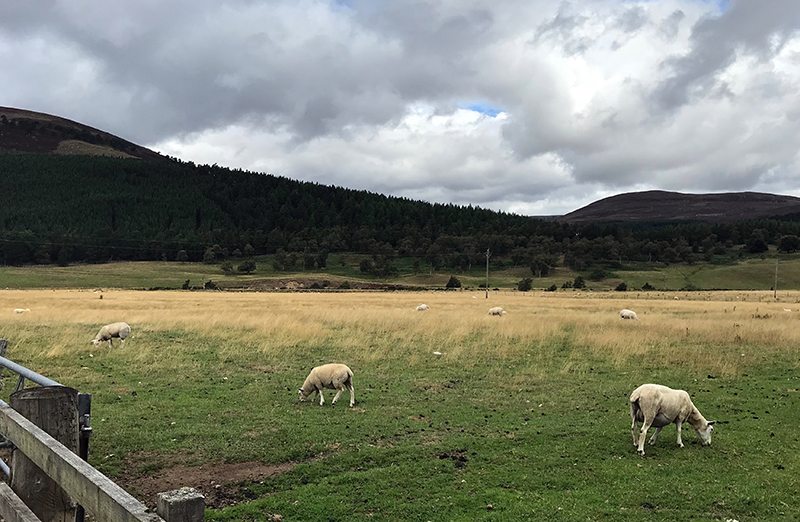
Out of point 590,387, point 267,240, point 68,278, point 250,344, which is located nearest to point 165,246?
point 267,240

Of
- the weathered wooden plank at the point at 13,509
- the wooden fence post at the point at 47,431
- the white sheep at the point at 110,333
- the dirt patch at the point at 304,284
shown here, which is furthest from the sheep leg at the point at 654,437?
the dirt patch at the point at 304,284

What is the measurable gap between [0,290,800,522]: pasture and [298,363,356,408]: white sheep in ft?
1.56

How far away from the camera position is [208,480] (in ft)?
29.3

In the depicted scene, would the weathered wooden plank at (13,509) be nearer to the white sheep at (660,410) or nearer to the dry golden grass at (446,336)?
the white sheep at (660,410)

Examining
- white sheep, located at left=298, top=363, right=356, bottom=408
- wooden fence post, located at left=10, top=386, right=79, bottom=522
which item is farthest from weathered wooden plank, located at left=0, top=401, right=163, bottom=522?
white sheep, located at left=298, top=363, right=356, bottom=408

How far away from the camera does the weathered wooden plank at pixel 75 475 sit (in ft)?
8.64

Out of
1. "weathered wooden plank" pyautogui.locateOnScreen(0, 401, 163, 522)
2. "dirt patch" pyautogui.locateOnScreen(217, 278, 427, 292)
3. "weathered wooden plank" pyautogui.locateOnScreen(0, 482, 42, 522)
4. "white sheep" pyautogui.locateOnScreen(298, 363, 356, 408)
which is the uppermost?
"weathered wooden plank" pyautogui.locateOnScreen(0, 401, 163, 522)

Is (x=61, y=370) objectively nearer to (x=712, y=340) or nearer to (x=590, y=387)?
(x=590, y=387)

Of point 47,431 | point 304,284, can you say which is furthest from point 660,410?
point 304,284

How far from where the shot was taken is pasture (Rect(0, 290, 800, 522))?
26.7 feet

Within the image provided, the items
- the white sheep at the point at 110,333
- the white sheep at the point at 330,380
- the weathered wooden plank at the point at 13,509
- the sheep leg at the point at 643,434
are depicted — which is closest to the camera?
the weathered wooden plank at the point at 13,509

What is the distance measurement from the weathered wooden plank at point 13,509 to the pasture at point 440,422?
4060 mm

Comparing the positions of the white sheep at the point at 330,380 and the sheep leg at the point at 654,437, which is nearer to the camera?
the sheep leg at the point at 654,437

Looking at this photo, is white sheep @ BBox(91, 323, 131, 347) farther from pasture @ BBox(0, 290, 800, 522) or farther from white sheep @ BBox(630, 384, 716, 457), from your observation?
white sheep @ BBox(630, 384, 716, 457)
